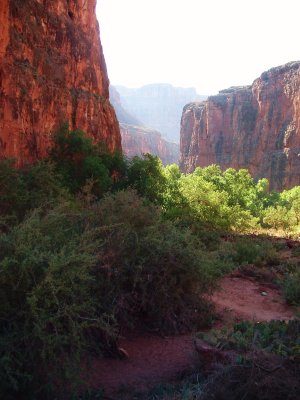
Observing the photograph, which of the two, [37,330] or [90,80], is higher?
[90,80]

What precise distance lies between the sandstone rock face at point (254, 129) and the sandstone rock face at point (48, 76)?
1692 inches

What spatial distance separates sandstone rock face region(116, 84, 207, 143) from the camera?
609ft

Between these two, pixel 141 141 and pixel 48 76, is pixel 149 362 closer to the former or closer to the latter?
pixel 48 76

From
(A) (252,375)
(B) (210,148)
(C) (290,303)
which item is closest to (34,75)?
(C) (290,303)

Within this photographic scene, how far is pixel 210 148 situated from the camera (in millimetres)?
85625

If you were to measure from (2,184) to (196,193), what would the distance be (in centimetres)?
1044

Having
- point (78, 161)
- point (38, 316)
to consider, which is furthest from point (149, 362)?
point (78, 161)

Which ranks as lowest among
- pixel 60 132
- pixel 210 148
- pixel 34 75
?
pixel 210 148

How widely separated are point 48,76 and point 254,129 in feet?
200

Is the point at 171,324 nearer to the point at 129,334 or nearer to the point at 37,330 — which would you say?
the point at 129,334

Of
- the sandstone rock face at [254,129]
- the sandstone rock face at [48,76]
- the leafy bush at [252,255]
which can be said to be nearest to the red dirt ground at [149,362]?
the leafy bush at [252,255]

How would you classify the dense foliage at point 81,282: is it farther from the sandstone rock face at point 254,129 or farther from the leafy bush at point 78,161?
the sandstone rock face at point 254,129

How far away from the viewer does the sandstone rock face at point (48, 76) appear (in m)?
19.2

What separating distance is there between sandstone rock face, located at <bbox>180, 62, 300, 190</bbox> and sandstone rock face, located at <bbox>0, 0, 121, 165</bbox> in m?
43.0
